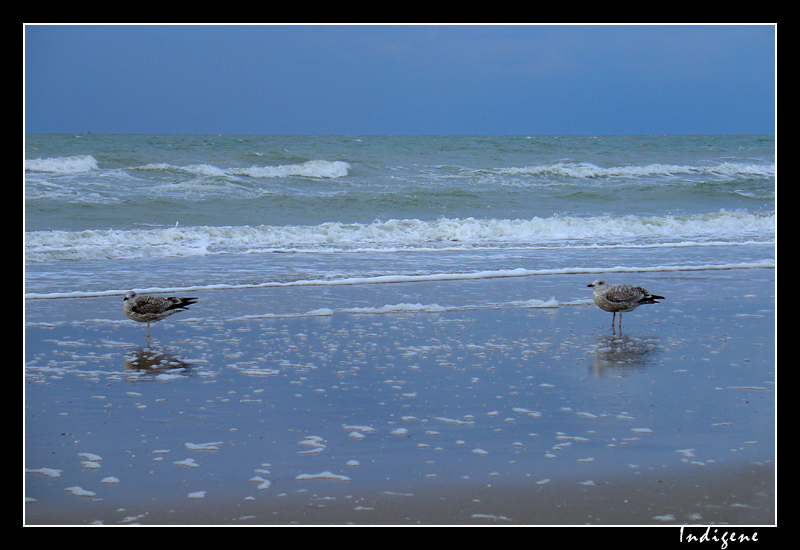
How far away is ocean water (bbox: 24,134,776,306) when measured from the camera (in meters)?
12.5

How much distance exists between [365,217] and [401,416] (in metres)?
16.0

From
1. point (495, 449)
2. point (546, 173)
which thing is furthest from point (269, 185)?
point (495, 449)

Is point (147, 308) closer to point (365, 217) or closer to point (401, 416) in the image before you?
point (401, 416)

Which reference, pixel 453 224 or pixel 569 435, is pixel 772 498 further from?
pixel 453 224

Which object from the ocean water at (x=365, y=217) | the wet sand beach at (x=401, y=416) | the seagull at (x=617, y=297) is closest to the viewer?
the wet sand beach at (x=401, y=416)

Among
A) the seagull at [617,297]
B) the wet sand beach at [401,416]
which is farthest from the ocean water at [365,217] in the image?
the wet sand beach at [401,416]

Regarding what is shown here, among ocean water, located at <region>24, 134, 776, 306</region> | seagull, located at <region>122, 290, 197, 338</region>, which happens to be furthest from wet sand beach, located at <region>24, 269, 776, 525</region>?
ocean water, located at <region>24, 134, 776, 306</region>

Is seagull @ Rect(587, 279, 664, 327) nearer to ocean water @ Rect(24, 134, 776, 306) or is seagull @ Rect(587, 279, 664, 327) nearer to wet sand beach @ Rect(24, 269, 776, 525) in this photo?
wet sand beach @ Rect(24, 269, 776, 525)

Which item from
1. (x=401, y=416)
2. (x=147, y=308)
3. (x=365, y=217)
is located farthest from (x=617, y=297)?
(x=365, y=217)

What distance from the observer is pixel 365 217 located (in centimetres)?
2114

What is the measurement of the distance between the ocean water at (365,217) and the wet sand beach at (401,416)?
1822mm

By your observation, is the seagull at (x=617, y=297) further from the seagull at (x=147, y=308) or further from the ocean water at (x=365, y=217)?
the seagull at (x=147, y=308)

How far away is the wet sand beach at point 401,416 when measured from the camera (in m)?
4.07
